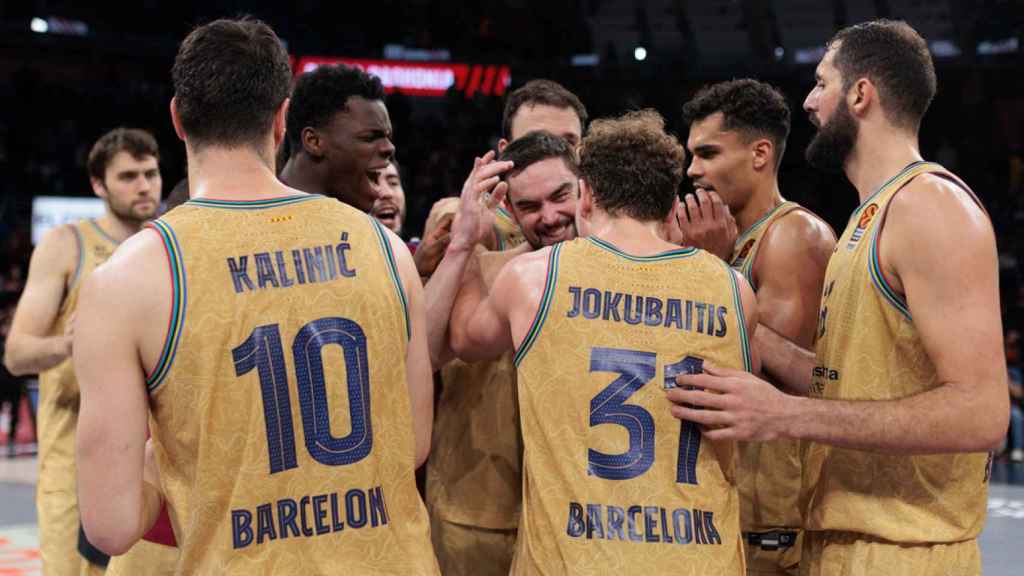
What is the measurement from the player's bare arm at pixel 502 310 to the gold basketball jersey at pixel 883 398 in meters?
0.79

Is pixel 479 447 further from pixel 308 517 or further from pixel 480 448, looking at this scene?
pixel 308 517

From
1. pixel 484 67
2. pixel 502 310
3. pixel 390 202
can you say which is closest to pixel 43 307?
pixel 390 202

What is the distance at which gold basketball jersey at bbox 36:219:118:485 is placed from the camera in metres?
4.94

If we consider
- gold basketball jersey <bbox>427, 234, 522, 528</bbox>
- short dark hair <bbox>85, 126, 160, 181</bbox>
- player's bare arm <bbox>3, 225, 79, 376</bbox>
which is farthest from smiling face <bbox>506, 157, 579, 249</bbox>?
short dark hair <bbox>85, 126, 160, 181</bbox>

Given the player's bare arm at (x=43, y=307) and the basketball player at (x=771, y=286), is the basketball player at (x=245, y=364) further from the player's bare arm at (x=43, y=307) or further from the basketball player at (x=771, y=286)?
the player's bare arm at (x=43, y=307)

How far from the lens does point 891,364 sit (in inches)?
106

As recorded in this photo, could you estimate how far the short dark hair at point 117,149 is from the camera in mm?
5309

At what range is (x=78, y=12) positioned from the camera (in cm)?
1805

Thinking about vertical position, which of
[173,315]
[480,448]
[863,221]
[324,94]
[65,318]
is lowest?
[480,448]

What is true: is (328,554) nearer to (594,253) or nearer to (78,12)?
(594,253)

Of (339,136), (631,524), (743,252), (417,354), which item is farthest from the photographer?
(743,252)

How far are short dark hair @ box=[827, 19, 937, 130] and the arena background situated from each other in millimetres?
12378

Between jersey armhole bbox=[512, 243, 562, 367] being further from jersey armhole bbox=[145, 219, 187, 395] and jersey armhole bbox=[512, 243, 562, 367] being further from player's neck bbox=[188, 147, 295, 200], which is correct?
jersey armhole bbox=[145, 219, 187, 395]

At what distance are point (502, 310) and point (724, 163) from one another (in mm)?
1443
